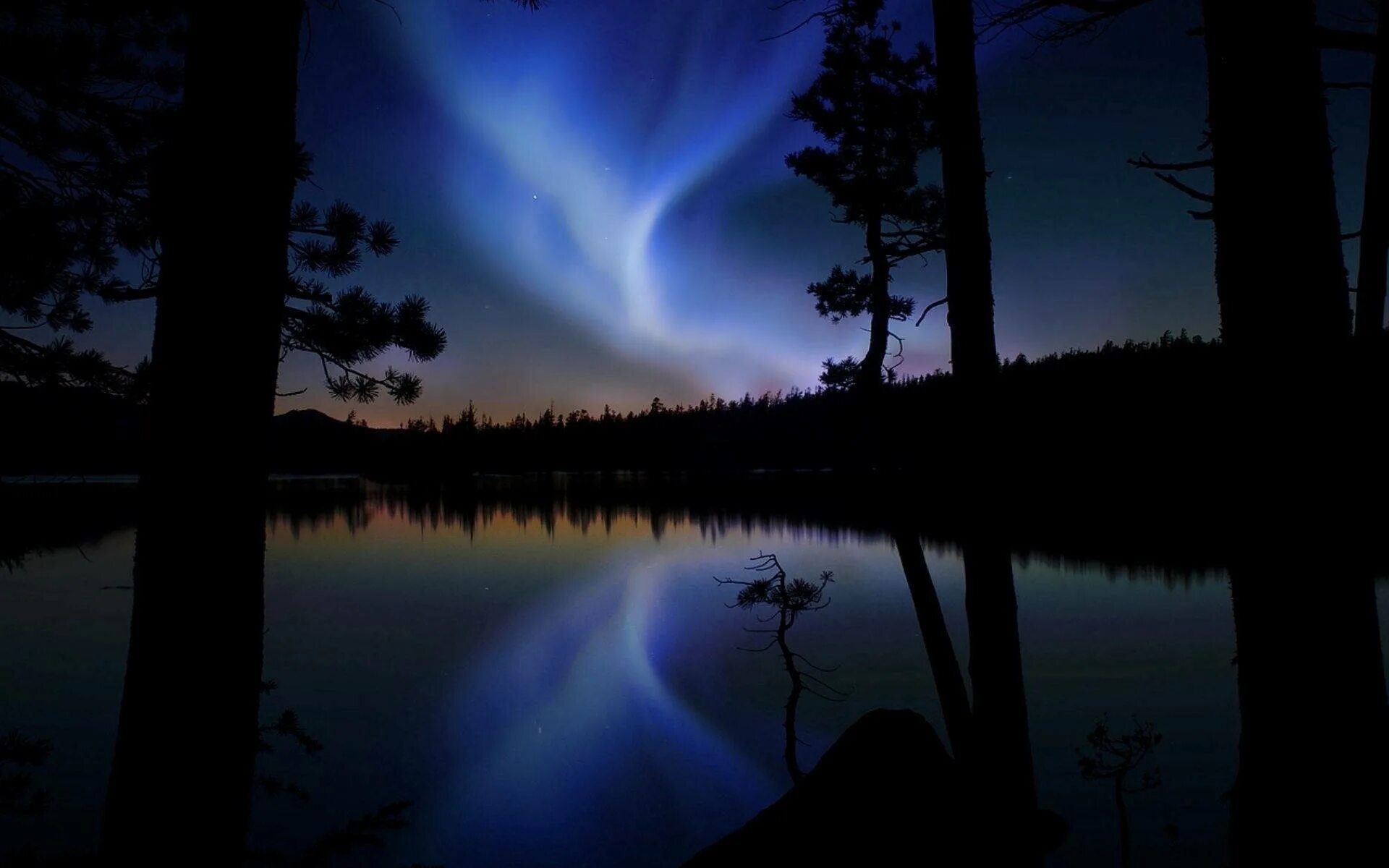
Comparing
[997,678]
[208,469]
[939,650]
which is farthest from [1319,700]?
[939,650]

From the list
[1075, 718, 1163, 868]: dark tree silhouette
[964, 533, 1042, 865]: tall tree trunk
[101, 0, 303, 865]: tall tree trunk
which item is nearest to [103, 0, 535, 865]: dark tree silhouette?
[101, 0, 303, 865]: tall tree trunk

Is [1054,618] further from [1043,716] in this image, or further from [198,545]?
[198,545]

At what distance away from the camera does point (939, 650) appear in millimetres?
8062

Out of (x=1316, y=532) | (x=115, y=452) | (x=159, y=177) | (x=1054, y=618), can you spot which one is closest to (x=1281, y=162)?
(x=1316, y=532)

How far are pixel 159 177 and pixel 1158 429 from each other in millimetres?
75489

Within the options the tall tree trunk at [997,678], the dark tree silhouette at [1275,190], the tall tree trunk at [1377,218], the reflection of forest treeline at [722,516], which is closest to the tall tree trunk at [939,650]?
the reflection of forest treeline at [722,516]

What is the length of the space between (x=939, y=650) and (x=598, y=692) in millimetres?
13457

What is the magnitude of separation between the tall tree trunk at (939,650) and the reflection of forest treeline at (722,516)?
0.46 m

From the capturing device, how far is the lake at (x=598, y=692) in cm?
1145

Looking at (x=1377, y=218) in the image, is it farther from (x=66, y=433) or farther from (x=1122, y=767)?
(x=66, y=433)

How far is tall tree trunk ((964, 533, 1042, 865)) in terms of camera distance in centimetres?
561

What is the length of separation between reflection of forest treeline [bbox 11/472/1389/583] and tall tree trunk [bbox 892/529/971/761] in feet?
1.51

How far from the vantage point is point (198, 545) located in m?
2.57

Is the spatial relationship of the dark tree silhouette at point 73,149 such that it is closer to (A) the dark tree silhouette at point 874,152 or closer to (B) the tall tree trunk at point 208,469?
(B) the tall tree trunk at point 208,469
